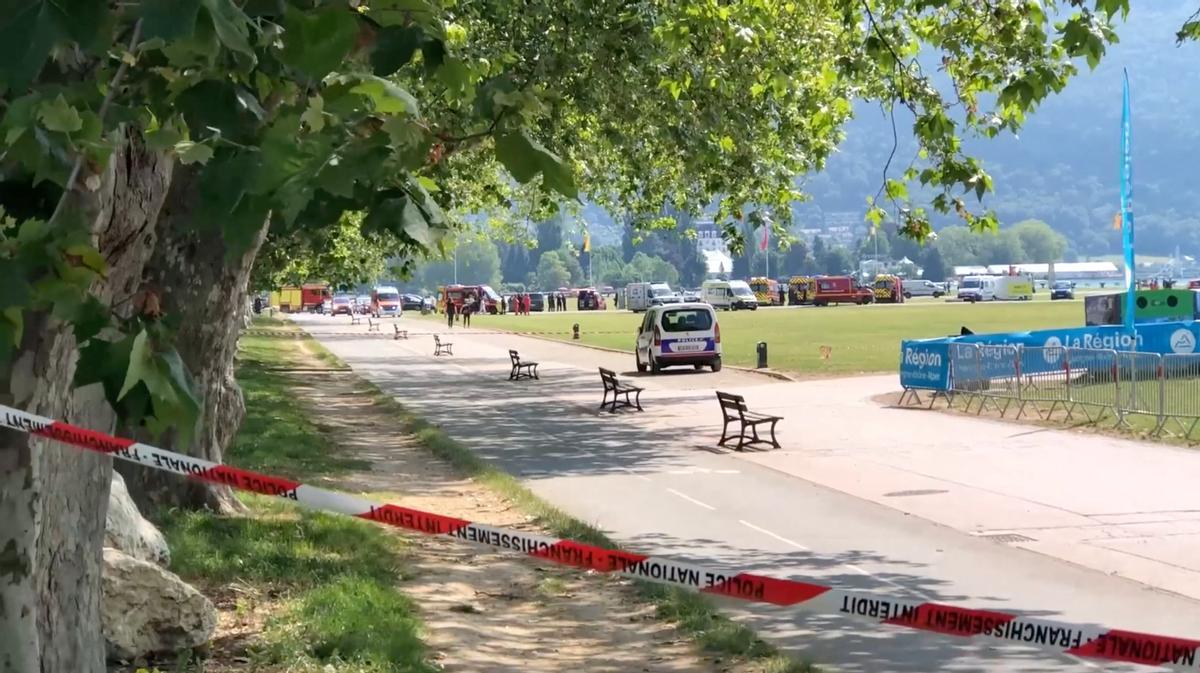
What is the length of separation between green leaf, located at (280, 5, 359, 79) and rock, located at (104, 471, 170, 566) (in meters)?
5.23

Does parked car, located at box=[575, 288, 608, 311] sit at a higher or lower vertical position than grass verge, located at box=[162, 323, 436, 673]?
higher

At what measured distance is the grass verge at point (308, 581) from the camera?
7520 millimetres

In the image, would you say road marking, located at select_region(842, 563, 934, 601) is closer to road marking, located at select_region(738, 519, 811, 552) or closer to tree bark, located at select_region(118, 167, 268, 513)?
road marking, located at select_region(738, 519, 811, 552)

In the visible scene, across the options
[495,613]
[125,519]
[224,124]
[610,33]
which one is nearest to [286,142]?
[224,124]

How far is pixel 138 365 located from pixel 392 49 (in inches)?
40.6

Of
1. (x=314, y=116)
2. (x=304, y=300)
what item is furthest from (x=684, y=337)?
(x=304, y=300)

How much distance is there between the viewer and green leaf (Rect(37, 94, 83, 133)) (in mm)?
3199

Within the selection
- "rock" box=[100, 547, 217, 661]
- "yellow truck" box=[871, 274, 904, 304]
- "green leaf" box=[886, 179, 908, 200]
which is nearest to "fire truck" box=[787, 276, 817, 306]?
"yellow truck" box=[871, 274, 904, 304]

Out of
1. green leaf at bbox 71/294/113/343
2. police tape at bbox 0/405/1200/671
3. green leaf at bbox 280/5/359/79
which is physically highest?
green leaf at bbox 280/5/359/79

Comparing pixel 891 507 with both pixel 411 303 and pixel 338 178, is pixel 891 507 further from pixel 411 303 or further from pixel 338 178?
pixel 411 303

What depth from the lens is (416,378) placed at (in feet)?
124

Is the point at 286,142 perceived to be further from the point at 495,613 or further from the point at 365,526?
the point at 365,526

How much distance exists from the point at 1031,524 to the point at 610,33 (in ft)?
22.6

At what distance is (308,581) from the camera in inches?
373
